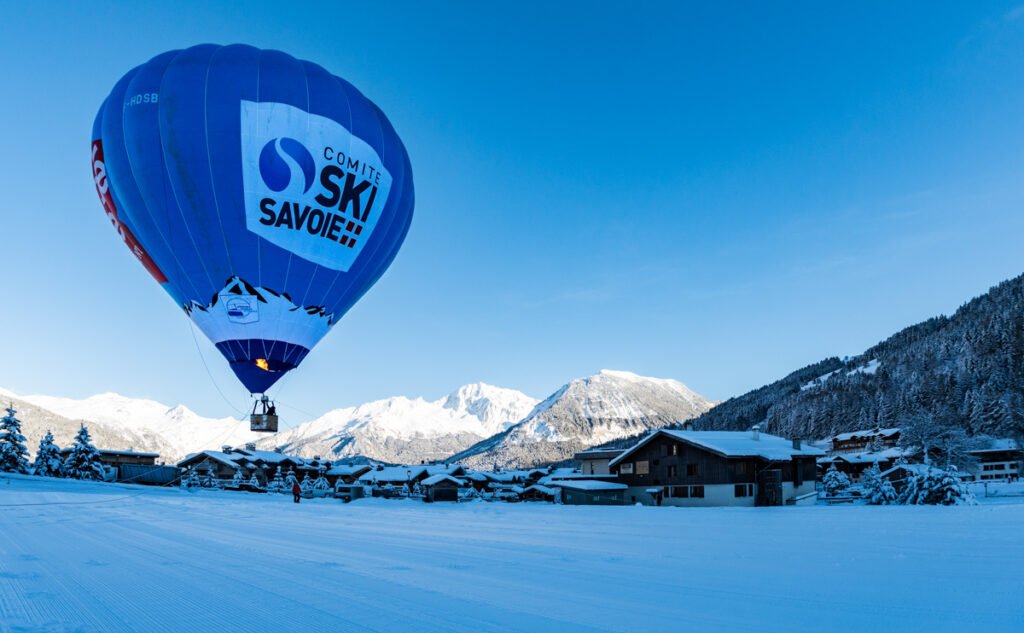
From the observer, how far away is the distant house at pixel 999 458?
64.1 meters

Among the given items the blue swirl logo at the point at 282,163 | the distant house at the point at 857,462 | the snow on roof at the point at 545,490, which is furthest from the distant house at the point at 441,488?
the blue swirl logo at the point at 282,163

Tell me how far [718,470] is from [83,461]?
4878cm

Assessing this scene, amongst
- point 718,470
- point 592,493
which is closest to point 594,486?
point 592,493

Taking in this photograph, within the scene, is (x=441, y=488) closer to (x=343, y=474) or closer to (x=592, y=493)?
(x=592, y=493)

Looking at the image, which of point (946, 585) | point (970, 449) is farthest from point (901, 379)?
point (946, 585)

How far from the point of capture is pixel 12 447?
162ft

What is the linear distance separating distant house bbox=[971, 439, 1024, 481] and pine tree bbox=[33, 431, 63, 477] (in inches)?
3154

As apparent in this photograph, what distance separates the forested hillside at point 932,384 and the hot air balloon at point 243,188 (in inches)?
2565

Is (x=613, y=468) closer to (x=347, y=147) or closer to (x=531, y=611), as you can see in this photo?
(x=347, y=147)

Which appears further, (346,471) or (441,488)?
(346,471)

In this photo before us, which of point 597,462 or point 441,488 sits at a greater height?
point 597,462

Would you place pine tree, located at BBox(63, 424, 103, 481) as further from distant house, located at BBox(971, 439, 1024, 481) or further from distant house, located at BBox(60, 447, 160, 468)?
distant house, located at BBox(971, 439, 1024, 481)

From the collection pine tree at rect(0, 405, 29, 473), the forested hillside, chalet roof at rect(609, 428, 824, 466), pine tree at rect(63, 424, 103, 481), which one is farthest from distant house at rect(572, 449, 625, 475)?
pine tree at rect(0, 405, 29, 473)

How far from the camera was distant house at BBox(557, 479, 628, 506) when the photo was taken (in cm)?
4388
